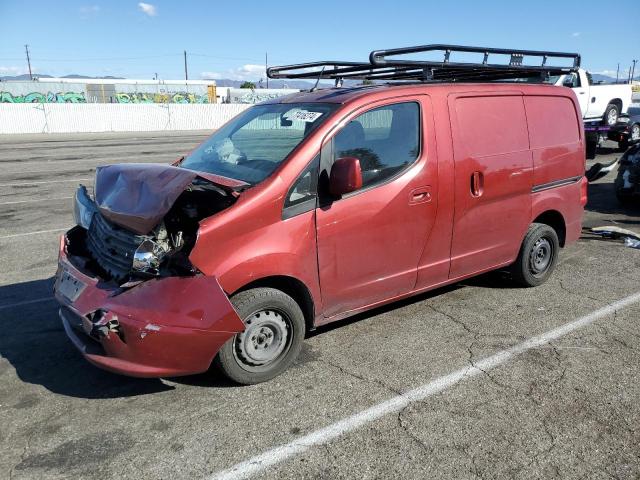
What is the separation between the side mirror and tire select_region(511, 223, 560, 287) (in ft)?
7.85

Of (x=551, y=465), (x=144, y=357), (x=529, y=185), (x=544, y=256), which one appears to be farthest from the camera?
(x=544, y=256)

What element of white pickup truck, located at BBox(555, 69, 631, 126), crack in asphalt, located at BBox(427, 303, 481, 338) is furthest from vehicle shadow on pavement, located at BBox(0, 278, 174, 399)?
white pickup truck, located at BBox(555, 69, 631, 126)

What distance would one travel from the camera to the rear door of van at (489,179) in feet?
14.6

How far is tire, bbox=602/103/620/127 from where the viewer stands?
18.3 metres

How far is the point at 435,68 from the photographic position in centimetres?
482

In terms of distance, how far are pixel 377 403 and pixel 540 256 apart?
2.96 m

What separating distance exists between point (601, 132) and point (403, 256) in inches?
607

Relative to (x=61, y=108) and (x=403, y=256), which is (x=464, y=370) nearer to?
(x=403, y=256)

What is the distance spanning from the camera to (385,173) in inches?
158

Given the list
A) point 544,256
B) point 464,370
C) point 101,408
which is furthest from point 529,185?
point 101,408

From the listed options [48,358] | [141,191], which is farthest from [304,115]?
[48,358]

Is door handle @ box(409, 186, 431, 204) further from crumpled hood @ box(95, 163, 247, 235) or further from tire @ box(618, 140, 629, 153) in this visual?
tire @ box(618, 140, 629, 153)

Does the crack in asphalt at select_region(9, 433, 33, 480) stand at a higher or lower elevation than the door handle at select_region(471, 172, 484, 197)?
lower

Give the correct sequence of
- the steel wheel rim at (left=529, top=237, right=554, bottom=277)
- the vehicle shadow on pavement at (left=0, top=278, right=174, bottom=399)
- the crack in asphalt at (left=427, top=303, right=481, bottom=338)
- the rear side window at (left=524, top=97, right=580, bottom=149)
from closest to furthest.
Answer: the vehicle shadow on pavement at (left=0, top=278, right=174, bottom=399)
the crack in asphalt at (left=427, top=303, right=481, bottom=338)
the rear side window at (left=524, top=97, right=580, bottom=149)
the steel wheel rim at (left=529, top=237, right=554, bottom=277)
